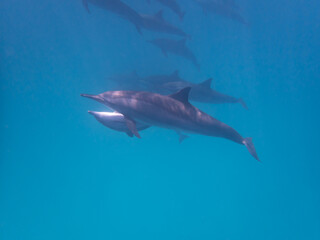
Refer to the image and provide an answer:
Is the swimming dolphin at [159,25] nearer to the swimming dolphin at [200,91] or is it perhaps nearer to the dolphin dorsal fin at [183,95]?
the swimming dolphin at [200,91]

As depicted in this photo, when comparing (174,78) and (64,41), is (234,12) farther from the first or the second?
(64,41)

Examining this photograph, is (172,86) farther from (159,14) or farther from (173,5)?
(173,5)

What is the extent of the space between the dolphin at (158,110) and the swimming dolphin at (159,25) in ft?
26.2

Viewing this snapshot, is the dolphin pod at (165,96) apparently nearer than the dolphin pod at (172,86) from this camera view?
Yes

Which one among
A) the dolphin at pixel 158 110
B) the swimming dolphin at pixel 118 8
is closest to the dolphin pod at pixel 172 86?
the swimming dolphin at pixel 118 8

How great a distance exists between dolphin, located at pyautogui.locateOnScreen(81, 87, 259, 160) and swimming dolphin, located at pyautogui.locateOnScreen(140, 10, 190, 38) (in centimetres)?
797

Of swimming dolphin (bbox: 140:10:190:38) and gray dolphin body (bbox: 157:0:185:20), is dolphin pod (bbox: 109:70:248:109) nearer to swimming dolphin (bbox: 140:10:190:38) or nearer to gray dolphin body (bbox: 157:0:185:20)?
swimming dolphin (bbox: 140:10:190:38)

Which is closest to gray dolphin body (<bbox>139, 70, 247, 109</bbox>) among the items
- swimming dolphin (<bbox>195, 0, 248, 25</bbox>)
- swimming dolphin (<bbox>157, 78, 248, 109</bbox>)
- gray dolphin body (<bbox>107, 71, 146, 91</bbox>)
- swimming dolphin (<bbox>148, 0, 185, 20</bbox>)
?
swimming dolphin (<bbox>157, 78, 248, 109</bbox>)

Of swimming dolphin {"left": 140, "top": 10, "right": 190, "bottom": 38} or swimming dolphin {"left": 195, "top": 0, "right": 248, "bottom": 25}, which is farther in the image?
swimming dolphin {"left": 195, "top": 0, "right": 248, "bottom": 25}

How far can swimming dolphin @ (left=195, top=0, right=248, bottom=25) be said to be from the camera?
13.2 m

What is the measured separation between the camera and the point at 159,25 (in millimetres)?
12031

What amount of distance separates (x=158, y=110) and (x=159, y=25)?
8666 millimetres

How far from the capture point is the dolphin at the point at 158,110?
492 centimetres

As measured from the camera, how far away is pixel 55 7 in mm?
Answer: 12266
